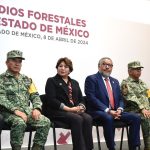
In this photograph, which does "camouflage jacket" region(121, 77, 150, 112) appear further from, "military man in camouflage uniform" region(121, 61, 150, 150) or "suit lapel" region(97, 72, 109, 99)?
"suit lapel" region(97, 72, 109, 99)

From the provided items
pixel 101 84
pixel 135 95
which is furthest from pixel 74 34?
pixel 135 95

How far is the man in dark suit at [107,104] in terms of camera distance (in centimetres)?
420

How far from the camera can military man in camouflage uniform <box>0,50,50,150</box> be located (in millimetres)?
3517

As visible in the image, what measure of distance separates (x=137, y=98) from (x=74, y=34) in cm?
150

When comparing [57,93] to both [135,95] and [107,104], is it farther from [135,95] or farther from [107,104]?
[135,95]

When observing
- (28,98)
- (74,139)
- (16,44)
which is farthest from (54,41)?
(74,139)

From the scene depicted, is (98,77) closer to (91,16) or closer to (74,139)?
(74,139)

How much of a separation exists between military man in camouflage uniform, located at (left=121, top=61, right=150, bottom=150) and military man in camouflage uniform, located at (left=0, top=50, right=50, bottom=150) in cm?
139

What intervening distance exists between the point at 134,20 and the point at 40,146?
3508 millimetres

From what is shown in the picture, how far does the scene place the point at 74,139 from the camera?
384 cm

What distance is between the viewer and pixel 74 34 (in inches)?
221

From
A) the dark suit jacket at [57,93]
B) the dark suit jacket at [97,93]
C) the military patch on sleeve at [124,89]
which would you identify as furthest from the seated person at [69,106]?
the military patch on sleeve at [124,89]

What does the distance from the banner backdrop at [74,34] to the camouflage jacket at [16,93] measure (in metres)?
1.01

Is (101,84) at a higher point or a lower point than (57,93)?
higher
